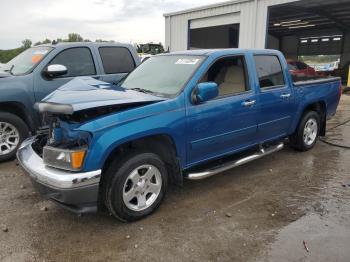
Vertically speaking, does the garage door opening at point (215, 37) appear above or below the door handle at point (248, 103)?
above

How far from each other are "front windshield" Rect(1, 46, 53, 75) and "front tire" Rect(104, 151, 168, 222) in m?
3.27

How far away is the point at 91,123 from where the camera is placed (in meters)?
3.21

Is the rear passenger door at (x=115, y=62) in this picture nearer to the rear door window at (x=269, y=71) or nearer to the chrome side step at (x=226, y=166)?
the rear door window at (x=269, y=71)

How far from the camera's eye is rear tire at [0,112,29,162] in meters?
5.44

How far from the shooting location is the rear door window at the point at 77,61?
6.05 metres

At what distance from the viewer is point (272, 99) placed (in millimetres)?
4945

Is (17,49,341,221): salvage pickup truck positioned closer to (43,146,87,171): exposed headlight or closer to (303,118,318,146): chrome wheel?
(43,146,87,171): exposed headlight

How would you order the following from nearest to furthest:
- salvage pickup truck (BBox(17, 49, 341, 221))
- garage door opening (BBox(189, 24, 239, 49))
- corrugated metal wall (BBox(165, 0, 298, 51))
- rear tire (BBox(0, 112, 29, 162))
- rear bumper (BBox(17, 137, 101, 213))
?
rear bumper (BBox(17, 137, 101, 213)) < salvage pickup truck (BBox(17, 49, 341, 221)) < rear tire (BBox(0, 112, 29, 162)) < corrugated metal wall (BBox(165, 0, 298, 51)) < garage door opening (BBox(189, 24, 239, 49))

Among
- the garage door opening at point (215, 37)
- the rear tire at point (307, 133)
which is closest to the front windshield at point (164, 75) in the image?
the rear tire at point (307, 133)

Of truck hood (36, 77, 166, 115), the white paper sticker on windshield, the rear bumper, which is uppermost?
the white paper sticker on windshield

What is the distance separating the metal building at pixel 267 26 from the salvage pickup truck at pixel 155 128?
11.0m

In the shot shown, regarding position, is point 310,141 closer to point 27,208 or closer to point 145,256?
point 145,256

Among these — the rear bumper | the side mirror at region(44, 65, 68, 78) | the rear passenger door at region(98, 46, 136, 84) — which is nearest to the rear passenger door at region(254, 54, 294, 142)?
the rear bumper

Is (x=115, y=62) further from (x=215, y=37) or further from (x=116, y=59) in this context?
(x=215, y=37)
